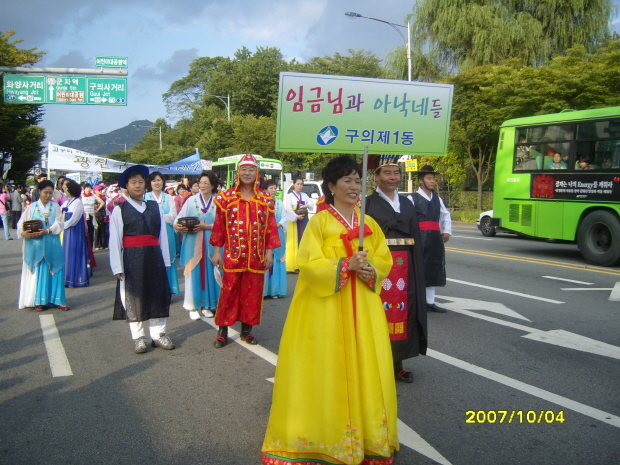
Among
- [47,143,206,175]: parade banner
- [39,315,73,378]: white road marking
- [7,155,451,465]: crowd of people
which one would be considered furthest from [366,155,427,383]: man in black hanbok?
[47,143,206,175]: parade banner

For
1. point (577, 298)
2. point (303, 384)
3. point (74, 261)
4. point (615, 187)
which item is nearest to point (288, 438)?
point (303, 384)

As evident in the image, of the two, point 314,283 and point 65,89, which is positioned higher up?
point 65,89

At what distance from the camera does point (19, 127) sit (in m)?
34.3

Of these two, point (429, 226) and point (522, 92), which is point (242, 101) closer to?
point (522, 92)

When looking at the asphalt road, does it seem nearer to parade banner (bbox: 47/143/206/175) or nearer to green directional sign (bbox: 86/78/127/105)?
parade banner (bbox: 47/143/206/175)

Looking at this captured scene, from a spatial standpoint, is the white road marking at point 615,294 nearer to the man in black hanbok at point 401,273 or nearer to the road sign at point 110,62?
the man in black hanbok at point 401,273

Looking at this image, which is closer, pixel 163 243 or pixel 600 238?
pixel 163 243

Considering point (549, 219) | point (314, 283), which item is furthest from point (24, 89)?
point (314, 283)

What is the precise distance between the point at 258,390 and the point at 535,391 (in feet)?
7.25

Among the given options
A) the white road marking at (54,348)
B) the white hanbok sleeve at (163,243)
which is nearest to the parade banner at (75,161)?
the white road marking at (54,348)

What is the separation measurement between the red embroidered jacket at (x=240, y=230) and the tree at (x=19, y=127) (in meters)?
24.7

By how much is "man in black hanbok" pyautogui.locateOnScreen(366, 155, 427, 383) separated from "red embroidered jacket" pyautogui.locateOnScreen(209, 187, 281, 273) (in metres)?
1.58

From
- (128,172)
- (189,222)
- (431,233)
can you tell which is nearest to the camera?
(128,172)

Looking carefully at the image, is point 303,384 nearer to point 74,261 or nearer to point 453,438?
point 453,438
